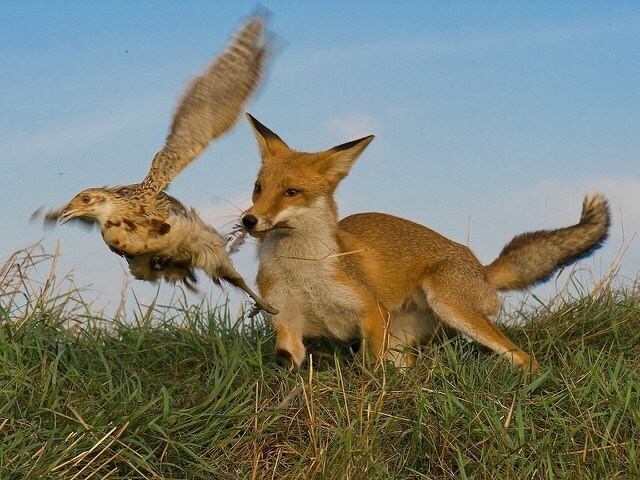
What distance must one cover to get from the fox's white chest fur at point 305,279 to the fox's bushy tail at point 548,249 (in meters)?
1.67

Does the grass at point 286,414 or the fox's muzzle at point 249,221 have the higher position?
the fox's muzzle at point 249,221

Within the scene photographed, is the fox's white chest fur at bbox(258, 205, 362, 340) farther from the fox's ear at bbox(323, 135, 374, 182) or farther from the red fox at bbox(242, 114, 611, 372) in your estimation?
the fox's ear at bbox(323, 135, 374, 182)

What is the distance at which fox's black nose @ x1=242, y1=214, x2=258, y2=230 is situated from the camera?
5824 mm

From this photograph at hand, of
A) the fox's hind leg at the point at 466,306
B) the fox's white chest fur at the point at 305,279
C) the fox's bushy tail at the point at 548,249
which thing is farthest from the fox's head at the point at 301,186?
the fox's bushy tail at the point at 548,249

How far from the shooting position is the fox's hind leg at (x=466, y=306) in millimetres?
6699

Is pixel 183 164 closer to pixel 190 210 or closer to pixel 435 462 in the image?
pixel 190 210

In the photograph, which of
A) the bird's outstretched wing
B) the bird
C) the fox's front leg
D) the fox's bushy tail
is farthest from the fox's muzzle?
the fox's bushy tail

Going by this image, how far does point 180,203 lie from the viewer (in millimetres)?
5449

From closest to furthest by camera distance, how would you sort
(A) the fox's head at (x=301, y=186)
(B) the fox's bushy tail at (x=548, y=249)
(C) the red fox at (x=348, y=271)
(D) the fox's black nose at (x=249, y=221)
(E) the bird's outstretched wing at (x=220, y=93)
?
1. (E) the bird's outstretched wing at (x=220, y=93)
2. (D) the fox's black nose at (x=249, y=221)
3. (A) the fox's head at (x=301, y=186)
4. (C) the red fox at (x=348, y=271)
5. (B) the fox's bushy tail at (x=548, y=249)

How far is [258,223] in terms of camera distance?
586 cm

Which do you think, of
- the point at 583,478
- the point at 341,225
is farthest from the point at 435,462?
the point at 341,225

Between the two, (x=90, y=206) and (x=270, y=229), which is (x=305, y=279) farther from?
(x=90, y=206)

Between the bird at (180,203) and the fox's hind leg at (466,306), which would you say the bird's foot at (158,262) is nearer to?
the bird at (180,203)

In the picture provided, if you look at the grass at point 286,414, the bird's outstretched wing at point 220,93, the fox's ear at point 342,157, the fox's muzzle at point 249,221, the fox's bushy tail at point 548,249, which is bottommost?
the grass at point 286,414
